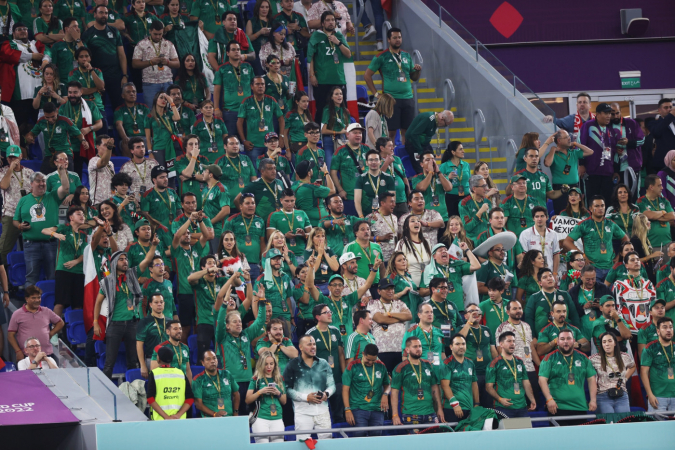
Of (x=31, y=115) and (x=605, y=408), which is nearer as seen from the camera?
(x=605, y=408)

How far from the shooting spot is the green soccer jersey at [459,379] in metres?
10.4

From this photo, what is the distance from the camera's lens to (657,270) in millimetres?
12344

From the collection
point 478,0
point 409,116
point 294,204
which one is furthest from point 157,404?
point 478,0

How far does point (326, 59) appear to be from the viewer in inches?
578

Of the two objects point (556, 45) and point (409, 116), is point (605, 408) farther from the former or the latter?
point (556, 45)

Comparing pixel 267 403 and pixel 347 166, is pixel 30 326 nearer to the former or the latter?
pixel 267 403

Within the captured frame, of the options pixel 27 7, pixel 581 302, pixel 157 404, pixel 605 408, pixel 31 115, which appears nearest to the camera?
pixel 157 404

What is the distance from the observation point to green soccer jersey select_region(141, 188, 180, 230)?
39.1 ft

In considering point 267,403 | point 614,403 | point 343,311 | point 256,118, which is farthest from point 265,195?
point 614,403

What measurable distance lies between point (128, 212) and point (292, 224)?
1.91 meters

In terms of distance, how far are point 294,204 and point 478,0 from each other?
8.88m

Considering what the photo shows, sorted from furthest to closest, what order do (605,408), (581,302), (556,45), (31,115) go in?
(556,45)
(31,115)
(581,302)
(605,408)

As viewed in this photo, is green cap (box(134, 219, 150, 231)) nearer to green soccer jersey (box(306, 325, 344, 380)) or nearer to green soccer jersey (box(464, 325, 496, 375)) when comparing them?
green soccer jersey (box(306, 325, 344, 380))

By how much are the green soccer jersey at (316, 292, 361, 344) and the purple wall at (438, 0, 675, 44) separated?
31.5 feet
